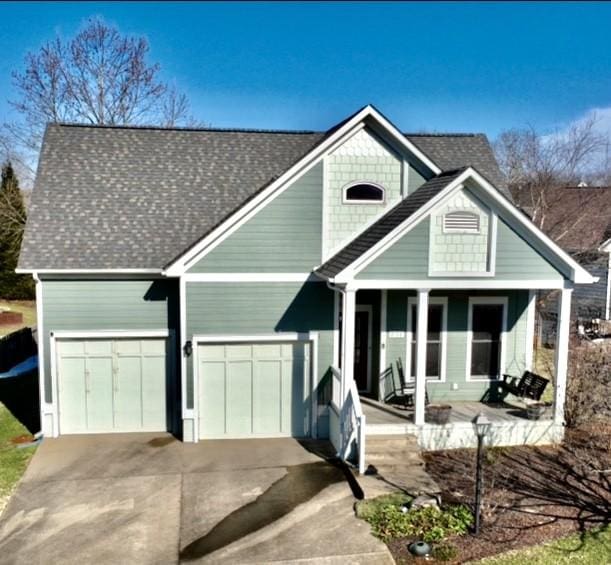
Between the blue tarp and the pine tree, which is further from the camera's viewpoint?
the pine tree

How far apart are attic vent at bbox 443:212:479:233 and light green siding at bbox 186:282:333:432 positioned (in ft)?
9.52

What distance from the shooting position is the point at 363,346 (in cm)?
1370

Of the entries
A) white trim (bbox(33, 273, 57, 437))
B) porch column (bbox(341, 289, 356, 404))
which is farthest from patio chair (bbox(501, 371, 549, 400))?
white trim (bbox(33, 273, 57, 437))

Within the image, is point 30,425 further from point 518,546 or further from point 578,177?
point 578,177

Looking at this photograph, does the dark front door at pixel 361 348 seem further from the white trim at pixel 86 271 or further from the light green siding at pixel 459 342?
the white trim at pixel 86 271

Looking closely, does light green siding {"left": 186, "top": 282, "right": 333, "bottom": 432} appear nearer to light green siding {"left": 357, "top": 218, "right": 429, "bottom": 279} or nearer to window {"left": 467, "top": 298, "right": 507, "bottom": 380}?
light green siding {"left": 357, "top": 218, "right": 429, "bottom": 279}

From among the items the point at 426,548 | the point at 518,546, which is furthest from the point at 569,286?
the point at 426,548

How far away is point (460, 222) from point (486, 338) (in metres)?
3.57

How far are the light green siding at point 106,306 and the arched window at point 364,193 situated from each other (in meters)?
4.32

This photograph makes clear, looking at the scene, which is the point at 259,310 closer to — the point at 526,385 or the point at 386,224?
the point at 386,224

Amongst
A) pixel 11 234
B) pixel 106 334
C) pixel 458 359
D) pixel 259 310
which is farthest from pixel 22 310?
pixel 458 359

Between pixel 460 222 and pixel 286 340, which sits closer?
pixel 460 222

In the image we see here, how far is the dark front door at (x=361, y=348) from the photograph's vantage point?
1364cm

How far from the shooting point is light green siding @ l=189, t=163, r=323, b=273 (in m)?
12.2
